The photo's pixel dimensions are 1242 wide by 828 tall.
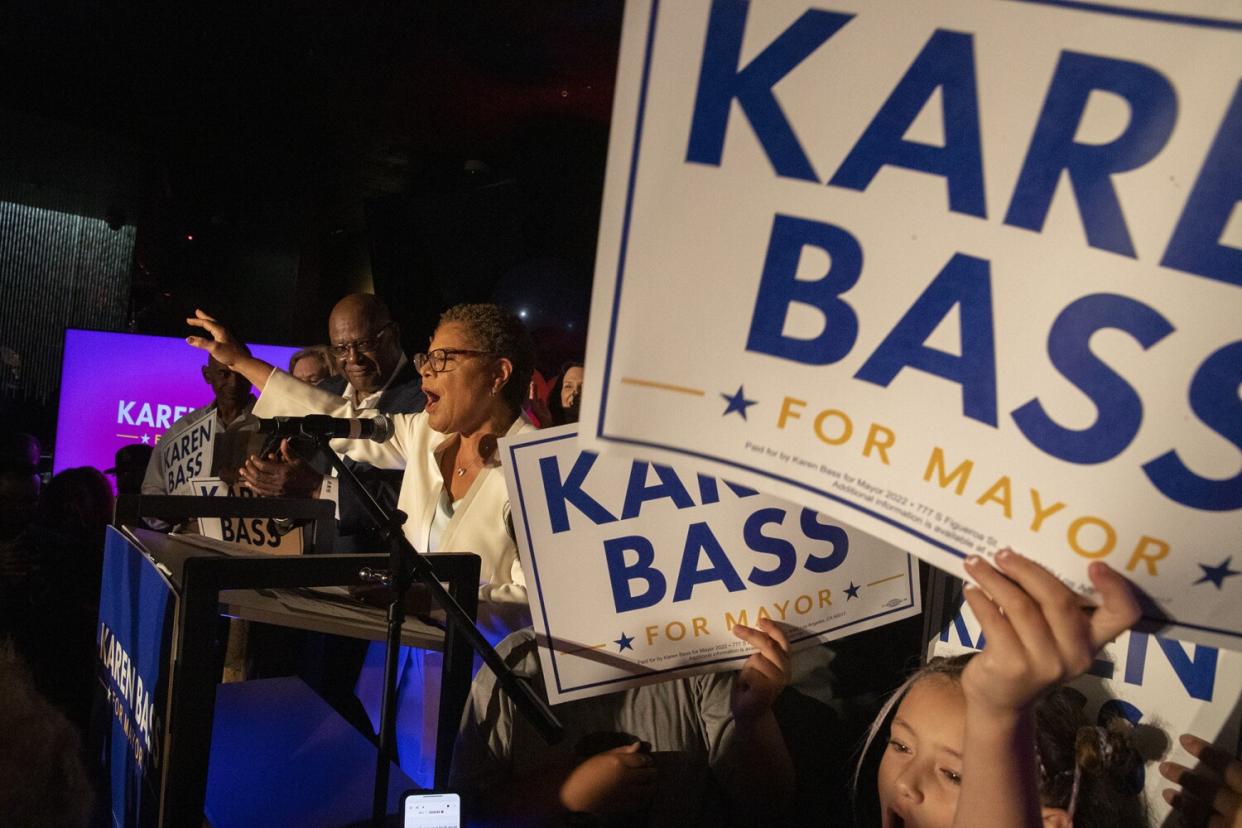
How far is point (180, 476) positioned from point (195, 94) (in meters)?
3.75

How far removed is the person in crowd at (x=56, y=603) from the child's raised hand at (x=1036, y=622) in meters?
3.00

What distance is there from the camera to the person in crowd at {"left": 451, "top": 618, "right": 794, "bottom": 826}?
5.12 feet

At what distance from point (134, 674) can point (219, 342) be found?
2032 mm

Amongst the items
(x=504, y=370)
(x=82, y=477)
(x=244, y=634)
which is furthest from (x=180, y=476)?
(x=504, y=370)

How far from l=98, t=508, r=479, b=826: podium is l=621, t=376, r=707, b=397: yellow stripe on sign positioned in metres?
0.68

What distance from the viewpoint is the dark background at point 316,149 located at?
5.56 metres

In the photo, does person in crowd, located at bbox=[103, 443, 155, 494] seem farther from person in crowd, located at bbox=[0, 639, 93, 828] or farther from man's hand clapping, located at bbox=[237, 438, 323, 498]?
person in crowd, located at bbox=[0, 639, 93, 828]

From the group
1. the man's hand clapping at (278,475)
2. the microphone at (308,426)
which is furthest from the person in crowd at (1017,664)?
the man's hand clapping at (278,475)

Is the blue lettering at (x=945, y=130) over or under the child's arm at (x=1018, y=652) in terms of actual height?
over

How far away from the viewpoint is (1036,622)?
92cm

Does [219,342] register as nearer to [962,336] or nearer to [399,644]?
[399,644]

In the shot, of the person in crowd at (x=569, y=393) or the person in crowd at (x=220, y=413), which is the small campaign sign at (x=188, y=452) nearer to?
the person in crowd at (x=220, y=413)

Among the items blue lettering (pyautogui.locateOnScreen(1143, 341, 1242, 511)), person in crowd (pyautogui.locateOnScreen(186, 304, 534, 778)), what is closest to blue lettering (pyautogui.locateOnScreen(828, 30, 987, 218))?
blue lettering (pyautogui.locateOnScreen(1143, 341, 1242, 511))

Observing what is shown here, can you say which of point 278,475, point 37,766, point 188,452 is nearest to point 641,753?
point 37,766
